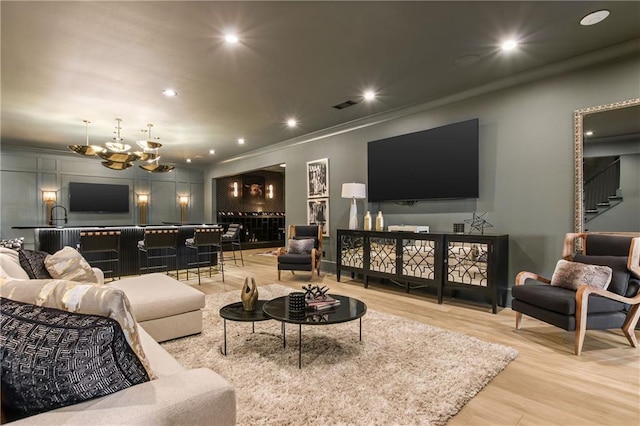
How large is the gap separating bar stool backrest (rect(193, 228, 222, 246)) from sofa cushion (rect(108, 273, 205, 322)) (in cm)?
245

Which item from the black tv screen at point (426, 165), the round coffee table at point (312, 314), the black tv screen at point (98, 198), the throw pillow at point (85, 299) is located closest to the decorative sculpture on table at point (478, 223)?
the black tv screen at point (426, 165)

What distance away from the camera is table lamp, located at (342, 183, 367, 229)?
5.33 meters

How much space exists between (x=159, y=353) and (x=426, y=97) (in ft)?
14.7

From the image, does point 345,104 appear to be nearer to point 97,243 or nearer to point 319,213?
point 319,213

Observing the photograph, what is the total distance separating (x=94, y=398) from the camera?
0.97 m

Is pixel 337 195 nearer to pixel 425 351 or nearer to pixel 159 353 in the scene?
pixel 425 351

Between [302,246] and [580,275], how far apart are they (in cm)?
386

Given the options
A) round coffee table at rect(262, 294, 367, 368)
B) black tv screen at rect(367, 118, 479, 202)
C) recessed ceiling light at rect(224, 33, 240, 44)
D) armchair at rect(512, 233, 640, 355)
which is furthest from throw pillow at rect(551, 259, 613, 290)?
recessed ceiling light at rect(224, 33, 240, 44)

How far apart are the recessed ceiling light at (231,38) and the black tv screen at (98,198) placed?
8037mm

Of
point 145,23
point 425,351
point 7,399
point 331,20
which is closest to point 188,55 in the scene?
point 145,23

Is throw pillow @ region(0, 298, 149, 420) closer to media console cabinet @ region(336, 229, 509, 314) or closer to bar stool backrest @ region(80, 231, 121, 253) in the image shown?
media console cabinet @ region(336, 229, 509, 314)

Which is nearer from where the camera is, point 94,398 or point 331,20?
point 94,398

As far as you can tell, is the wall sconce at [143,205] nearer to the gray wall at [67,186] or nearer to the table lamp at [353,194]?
the gray wall at [67,186]

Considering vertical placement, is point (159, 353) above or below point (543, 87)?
below
